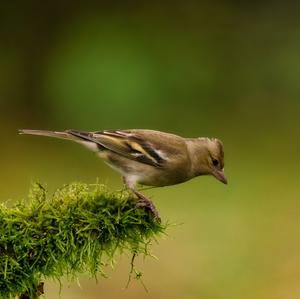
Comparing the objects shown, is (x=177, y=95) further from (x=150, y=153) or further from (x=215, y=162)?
(x=150, y=153)

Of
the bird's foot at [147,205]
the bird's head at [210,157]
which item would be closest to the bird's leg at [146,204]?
the bird's foot at [147,205]

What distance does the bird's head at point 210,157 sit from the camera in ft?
17.9

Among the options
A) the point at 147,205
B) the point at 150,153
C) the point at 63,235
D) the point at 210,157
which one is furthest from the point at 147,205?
the point at 210,157

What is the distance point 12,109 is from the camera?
12.0 meters

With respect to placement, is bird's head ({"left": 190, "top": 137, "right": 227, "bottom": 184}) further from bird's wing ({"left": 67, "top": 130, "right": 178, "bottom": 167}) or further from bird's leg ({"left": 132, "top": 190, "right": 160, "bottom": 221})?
bird's leg ({"left": 132, "top": 190, "right": 160, "bottom": 221})

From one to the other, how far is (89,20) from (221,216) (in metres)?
3.79

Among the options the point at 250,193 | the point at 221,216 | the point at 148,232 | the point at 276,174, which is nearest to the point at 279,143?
the point at 276,174

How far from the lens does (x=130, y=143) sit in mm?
5328

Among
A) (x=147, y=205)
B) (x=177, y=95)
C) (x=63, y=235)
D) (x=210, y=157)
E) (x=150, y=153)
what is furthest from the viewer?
(x=177, y=95)

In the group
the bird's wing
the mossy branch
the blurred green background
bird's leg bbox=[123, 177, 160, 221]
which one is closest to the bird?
the bird's wing

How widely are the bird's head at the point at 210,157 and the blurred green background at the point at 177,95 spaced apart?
3356mm

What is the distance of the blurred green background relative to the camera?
31.9 feet

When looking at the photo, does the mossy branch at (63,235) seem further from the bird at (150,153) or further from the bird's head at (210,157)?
the bird's head at (210,157)

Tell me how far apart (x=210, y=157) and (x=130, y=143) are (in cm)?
43
